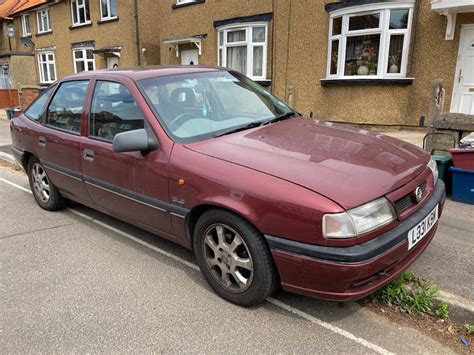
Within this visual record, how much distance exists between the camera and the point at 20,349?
2482 mm

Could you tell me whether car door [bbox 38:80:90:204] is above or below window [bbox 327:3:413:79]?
below

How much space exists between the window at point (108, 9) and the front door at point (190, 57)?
14.7ft

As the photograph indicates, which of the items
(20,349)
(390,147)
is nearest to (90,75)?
(20,349)

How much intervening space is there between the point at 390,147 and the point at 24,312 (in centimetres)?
300

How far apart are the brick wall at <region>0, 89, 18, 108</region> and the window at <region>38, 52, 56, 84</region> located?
2044 millimetres

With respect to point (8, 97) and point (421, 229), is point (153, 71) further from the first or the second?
point (8, 97)

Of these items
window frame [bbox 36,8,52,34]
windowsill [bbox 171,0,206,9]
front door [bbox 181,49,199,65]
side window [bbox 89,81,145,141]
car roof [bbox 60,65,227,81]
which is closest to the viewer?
side window [bbox 89,81,145,141]

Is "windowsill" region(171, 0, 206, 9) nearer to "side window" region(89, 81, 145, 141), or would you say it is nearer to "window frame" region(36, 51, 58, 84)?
"window frame" region(36, 51, 58, 84)

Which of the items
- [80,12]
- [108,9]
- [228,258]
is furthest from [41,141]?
[80,12]

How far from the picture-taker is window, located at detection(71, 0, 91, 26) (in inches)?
728

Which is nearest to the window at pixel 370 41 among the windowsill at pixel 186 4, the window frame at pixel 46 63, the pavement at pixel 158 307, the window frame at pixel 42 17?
the windowsill at pixel 186 4

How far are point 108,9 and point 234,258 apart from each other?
57.5ft

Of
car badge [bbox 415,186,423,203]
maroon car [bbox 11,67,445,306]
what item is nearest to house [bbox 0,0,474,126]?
maroon car [bbox 11,67,445,306]

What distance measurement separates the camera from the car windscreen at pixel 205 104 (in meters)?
3.25
